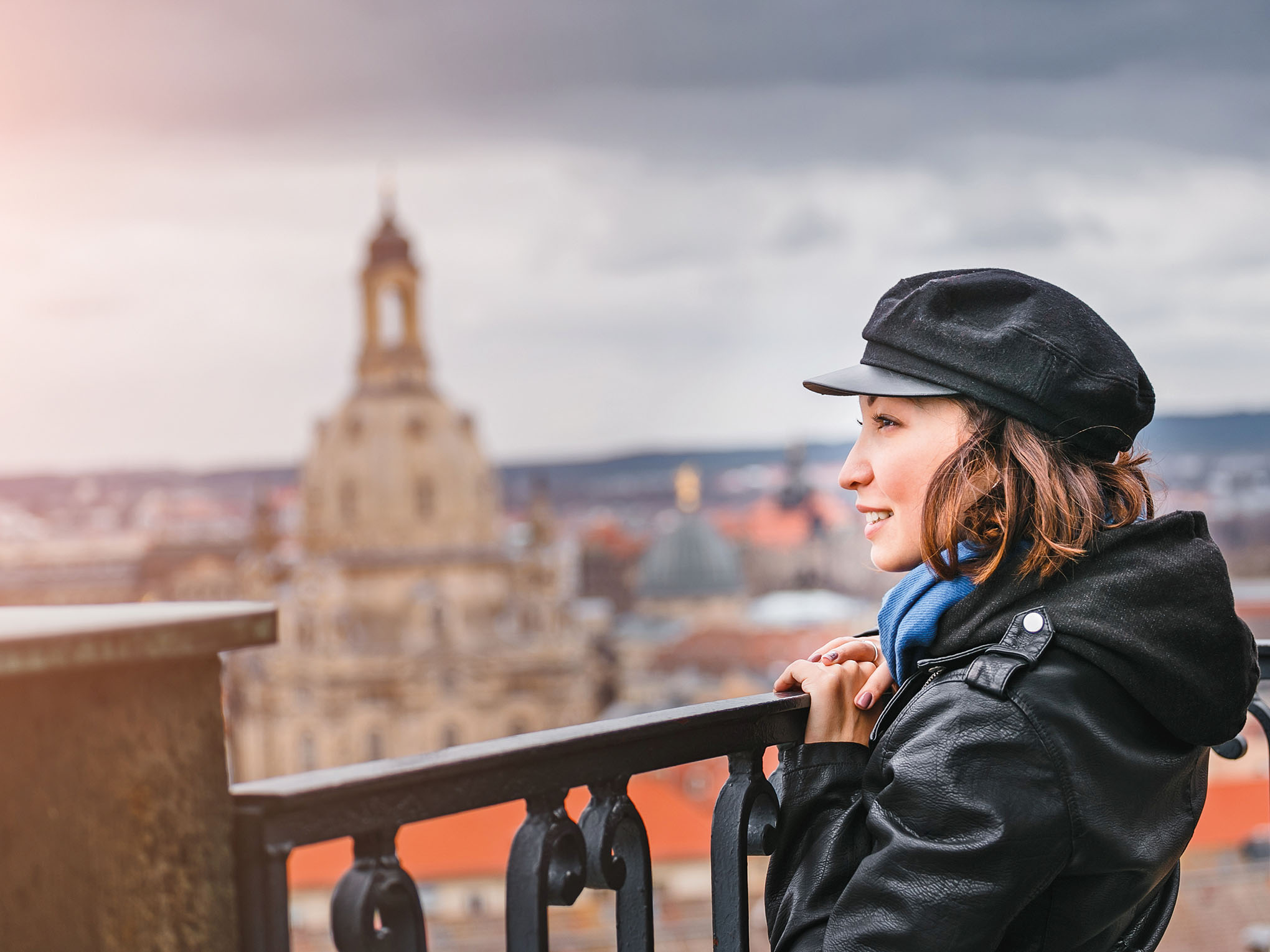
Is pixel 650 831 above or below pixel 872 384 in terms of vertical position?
below

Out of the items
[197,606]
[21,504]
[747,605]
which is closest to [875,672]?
[197,606]

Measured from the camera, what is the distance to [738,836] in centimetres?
171

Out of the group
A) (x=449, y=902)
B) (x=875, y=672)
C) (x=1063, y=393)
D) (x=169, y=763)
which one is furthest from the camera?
(x=449, y=902)

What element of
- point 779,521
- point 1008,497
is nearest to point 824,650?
point 1008,497

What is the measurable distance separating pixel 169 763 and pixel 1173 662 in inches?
35.5

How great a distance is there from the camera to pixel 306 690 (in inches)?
2441

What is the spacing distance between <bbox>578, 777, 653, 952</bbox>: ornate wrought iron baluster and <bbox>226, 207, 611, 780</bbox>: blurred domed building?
5994 cm

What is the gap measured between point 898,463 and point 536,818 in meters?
0.55

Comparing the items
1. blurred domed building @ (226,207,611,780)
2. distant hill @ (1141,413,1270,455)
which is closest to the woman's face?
distant hill @ (1141,413,1270,455)

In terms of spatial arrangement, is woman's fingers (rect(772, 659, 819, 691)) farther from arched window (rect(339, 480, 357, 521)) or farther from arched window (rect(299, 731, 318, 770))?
arched window (rect(339, 480, 357, 521))

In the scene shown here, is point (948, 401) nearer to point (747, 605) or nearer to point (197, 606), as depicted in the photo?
point (197, 606)

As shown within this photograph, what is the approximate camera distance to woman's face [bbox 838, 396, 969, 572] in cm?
165

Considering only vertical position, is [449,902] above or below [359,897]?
below

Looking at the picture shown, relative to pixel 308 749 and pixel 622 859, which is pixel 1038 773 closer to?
pixel 622 859
